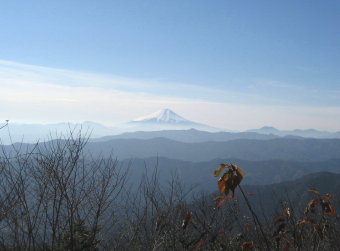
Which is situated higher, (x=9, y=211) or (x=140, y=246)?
(x=9, y=211)

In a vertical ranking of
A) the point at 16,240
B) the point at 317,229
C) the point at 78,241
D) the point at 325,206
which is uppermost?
the point at 325,206

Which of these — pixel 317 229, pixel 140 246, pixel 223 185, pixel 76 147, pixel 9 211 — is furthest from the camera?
pixel 140 246

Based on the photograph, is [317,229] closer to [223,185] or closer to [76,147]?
[223,185]

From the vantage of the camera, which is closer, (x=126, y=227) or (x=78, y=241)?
(x=78, y=241)

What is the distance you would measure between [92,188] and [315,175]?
177 metres

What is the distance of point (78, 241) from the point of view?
7.07 meters

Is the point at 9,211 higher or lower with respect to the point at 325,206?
lower

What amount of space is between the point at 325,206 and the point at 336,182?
17289 centimetres

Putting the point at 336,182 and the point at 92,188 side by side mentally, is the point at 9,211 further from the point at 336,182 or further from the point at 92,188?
the point at 336,182

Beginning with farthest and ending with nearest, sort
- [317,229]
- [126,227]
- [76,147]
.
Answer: [126,227] < [76,147] < [317,229]

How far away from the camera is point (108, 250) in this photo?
319 inches

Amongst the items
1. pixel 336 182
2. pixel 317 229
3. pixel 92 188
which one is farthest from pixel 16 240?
pixel 336 182

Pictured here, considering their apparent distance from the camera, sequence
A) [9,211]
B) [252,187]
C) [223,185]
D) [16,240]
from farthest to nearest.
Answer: [252,187], [9,211], [16,240], [223,185]

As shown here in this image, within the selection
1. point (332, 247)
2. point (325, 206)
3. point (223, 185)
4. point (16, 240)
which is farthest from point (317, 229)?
point (332, 247)
